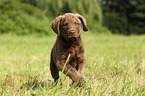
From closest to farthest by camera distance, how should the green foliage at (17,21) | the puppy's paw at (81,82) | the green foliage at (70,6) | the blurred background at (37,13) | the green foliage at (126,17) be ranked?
1. the puppy's paw at (81,82)
2. the green foliage at (70,6)
3. the blurred background at (37,13)
4. the green foliage at (17,21)
5. the green foliage at (126,17)

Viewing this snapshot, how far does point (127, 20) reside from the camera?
35.9 meters

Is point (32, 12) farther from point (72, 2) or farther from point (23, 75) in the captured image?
point (23, 75)

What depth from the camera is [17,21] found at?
14.0m

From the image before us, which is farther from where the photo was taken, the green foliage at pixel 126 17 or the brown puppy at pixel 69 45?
the green foliage at pixel 126 17

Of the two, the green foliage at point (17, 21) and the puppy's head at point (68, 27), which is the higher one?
the puppy's head at point (68, 27)

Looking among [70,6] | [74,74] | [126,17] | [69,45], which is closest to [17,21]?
[70,6]

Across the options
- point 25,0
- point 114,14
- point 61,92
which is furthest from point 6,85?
point 114,14

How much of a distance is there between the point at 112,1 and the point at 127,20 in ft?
17.3

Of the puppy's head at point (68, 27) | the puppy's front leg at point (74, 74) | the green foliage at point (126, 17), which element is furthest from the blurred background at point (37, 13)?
the green foliage at point (126, 17)

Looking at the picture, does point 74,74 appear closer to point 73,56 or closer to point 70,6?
point 73,56

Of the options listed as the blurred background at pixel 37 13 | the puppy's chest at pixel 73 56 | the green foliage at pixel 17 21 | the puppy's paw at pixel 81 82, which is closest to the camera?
the puppy's paw at pixel 81 82

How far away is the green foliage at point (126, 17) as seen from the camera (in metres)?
33.9

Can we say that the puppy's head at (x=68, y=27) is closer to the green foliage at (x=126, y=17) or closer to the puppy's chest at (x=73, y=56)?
the puppy's chest at (x=73, y=56)

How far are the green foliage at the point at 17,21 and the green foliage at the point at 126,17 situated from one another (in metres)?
20.6
